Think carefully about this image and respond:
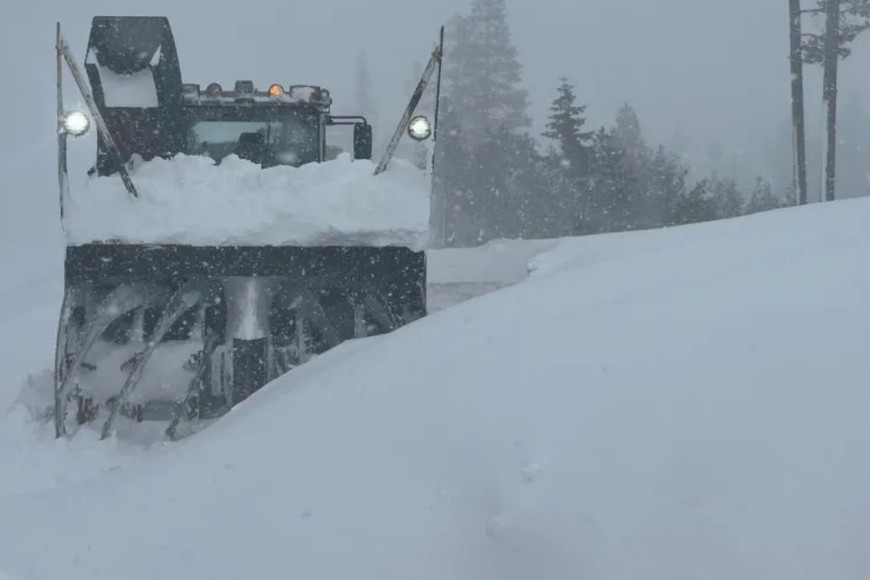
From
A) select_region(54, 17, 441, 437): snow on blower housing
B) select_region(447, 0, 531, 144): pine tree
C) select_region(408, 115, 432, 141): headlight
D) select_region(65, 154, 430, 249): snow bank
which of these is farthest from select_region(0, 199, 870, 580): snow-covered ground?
select_region(447, 0, 531, 144): pine tree

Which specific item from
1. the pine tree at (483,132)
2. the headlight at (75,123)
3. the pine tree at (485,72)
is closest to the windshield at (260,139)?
the headlight at (75,123)

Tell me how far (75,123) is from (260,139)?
7.01ft

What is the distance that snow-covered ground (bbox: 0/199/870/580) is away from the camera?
2967mm

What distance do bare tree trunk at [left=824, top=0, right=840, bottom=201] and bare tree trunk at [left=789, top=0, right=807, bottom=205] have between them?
452 millimetres

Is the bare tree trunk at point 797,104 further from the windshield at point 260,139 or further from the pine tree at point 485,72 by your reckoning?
the pine tree at point 485,72

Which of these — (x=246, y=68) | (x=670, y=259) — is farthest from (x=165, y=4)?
(x=670, y=259)

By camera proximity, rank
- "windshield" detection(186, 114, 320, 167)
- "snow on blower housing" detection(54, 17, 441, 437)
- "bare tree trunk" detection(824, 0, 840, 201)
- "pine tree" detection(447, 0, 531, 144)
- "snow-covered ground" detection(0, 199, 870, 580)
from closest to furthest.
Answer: "snow-covered ground" detection(0, 199, 870, 580) → "snow on blower housing" detection(54, 17, 441, 437) → "windshield" detection(186, 114, 320, 167) → "bare tree trunk" detection(824, 0, 840, 201) → "pine tree" detection(447, 0, 531, 144)

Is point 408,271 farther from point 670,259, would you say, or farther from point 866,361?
point 866,361

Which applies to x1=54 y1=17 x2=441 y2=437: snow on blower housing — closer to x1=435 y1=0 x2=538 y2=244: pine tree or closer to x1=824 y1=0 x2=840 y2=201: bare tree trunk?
x1=824 y1=0 x2=840 y2=201: bare tree trunk

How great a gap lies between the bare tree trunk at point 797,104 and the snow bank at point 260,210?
15.2 m

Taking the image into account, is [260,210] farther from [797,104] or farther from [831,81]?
[831,81]

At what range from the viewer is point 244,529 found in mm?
3518

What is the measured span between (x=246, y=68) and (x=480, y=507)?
6114 cm

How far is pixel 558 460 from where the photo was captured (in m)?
3.28
